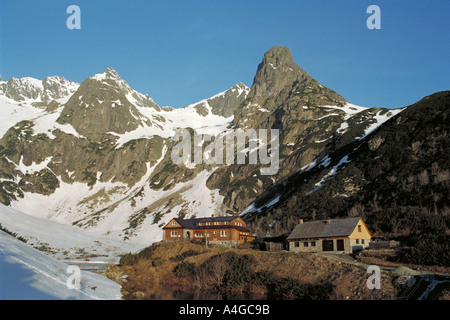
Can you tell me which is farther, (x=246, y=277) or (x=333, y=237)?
(x=333, y=237)

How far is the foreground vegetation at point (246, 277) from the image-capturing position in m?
36.0

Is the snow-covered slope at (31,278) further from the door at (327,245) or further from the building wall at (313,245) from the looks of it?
the door at (327,245)

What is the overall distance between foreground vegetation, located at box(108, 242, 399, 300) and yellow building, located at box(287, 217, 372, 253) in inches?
408

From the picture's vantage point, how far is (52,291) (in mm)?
19453

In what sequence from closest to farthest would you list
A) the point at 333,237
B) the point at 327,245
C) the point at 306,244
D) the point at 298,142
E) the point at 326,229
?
the point at 333,237 < the point at 327,245 < the point at 326,229 < the point at 306,244 < the point at 298,142

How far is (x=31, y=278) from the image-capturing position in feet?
61.7

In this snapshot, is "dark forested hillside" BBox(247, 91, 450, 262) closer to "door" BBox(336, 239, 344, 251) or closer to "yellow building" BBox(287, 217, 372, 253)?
"yellow building" BBox(287, 217, 372, 253)

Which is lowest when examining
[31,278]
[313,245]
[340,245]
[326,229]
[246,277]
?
[246,277]

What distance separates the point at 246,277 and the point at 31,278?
2900 cm

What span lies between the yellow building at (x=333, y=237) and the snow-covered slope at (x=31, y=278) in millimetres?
39189

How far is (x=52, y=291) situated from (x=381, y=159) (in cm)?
9392
